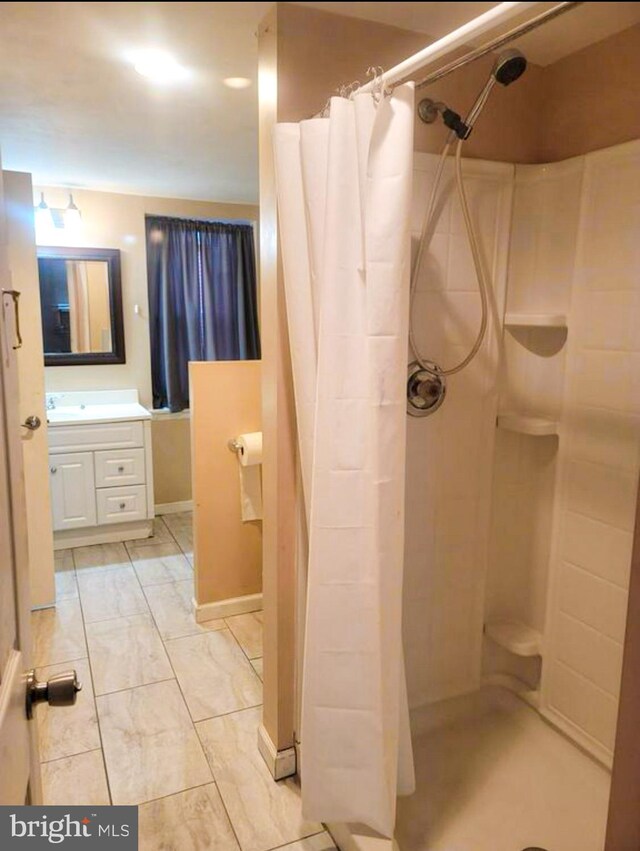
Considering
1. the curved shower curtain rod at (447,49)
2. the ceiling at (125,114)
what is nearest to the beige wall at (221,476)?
the ceiling at (125,114)

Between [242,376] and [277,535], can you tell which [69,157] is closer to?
[242,376]

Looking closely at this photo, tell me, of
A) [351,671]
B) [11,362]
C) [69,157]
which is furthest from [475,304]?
[69,157]

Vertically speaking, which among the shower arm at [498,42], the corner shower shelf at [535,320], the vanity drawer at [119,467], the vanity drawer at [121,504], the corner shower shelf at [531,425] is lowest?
the vanity drawer at [121,504]

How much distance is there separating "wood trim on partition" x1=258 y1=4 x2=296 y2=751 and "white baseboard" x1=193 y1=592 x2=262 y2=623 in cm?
100

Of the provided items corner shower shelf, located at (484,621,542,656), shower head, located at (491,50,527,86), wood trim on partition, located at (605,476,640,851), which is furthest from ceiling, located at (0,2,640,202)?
corner shower shelf, located at (484,621,542,656)

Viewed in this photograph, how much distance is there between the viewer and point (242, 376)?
2695 millimetres

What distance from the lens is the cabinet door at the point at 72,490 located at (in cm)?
346

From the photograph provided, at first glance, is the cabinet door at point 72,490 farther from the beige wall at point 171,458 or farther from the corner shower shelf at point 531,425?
the corner shower shelf at point 531,425

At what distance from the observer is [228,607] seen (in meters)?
2.85

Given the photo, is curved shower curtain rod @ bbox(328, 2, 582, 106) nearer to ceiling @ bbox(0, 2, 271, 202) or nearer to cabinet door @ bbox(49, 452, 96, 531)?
ceiling @ bbox(0, 2, 271, 202)

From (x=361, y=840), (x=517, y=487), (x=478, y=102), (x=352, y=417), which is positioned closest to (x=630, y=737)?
(x=352, y=417)

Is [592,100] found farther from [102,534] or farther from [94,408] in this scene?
[102,534]

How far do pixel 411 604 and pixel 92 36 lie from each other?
179 centimetres
